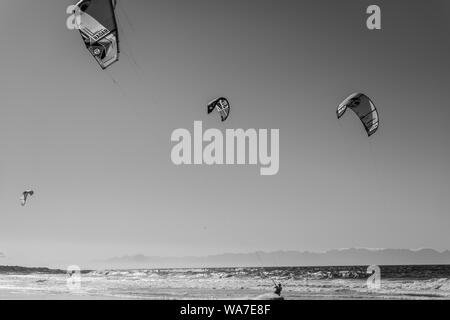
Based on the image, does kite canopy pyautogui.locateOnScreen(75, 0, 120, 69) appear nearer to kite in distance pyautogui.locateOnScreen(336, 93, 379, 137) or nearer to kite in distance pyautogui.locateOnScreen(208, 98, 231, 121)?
kite in distance pyautogui.locateOnScreen(208, 98, 231, 121)

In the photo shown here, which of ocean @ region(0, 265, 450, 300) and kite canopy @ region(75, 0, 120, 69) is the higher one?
kite canopy @ region(75, 0, 120, 69)

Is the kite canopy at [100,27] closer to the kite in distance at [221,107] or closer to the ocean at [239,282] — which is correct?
the kite in distance at [221,107]

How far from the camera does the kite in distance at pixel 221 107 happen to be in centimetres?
780

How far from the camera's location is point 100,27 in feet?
21.4

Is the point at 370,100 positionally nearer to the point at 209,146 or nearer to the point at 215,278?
the point at 209,146

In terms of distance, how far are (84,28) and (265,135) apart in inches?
115

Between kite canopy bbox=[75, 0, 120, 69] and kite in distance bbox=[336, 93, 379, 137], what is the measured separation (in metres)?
3.56

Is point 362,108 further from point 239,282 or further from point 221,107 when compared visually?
point 239,282

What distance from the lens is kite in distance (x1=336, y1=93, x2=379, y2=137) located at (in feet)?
26.6

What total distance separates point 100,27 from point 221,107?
7.11 feet

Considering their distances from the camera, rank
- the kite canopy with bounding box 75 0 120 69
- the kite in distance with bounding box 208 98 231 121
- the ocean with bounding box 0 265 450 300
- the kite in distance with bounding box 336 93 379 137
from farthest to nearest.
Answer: the ocean with bounding box 0 265 450 300, the kite in distance with bounding box 336 93 379 137, the kite in distance with bounding box 208 98 231 121, the kite canopy with bounding box 75 0 120 69

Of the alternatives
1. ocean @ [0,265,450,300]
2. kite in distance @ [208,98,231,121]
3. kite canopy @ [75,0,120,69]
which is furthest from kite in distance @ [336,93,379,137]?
ocean @ [0,265,450,300]

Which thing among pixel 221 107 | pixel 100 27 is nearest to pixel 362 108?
pixel 221 107
